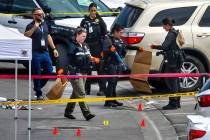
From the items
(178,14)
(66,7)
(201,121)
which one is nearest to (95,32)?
(178,14)

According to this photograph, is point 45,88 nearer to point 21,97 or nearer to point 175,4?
point 21,97

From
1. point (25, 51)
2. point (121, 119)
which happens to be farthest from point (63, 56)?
point (25, 51)

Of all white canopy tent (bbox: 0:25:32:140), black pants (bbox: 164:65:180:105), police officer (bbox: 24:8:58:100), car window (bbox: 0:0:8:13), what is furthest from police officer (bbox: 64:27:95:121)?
car window (bbox: 0:0:8:13)

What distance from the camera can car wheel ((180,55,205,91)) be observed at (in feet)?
54.4

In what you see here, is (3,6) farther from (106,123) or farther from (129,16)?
(106,123)

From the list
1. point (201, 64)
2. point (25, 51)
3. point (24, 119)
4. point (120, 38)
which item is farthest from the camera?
point (201, 64)

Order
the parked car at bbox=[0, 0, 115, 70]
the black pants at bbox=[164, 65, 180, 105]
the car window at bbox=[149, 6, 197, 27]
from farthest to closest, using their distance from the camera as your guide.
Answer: the parked car at bbox=[0, 0, 115, 70] → the car window at bbox=[149, 6, 197, 27] → the black pants at bbox=[164, 65, 180, 105]

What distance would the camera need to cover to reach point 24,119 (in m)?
14.2

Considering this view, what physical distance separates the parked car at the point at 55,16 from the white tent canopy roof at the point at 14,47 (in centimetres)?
756

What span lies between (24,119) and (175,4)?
4.57 meters

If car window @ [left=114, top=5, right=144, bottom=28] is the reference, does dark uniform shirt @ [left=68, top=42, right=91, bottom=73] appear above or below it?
below

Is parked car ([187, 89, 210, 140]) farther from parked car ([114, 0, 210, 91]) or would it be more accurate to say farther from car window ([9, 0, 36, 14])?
car window ([9, 0, 36, 14])

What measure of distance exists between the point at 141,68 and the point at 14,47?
19.6ft

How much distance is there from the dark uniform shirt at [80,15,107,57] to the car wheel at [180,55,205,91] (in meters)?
1.85
